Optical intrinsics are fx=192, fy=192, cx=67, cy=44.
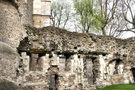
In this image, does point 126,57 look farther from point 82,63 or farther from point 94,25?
point 94,25

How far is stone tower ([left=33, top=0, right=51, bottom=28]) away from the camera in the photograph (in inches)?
738

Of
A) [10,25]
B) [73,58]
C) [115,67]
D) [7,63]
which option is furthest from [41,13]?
[7,63]

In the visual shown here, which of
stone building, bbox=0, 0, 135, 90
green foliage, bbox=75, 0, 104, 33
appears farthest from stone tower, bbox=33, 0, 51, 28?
green foliage, bbox=75, 0, 104, 33

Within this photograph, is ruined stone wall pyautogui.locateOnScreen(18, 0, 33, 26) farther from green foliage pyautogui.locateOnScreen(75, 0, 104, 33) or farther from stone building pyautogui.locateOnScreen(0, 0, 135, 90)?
green foliage pyautogui.locateOnScreen(75, 0, 104, 33)

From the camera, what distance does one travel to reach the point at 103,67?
48.1ft

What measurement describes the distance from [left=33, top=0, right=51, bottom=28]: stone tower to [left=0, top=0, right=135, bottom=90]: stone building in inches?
60.7

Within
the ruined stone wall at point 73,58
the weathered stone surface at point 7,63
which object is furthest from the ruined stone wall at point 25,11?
the weathered stone surface at point 7,63

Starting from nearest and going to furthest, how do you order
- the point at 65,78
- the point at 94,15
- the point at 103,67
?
the point at 65,78 < the point at 103,67 < the point at 94,15

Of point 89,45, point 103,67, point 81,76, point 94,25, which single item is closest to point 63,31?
point 89,45

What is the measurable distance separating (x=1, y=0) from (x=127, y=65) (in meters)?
11.0

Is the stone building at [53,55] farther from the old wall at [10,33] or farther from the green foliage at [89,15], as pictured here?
the green foliage at [89,15]

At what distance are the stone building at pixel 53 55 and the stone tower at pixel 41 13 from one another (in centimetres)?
154

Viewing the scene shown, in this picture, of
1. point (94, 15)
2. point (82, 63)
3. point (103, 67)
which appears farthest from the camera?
point (94, 15)

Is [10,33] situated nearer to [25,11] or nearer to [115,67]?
[25,11]
